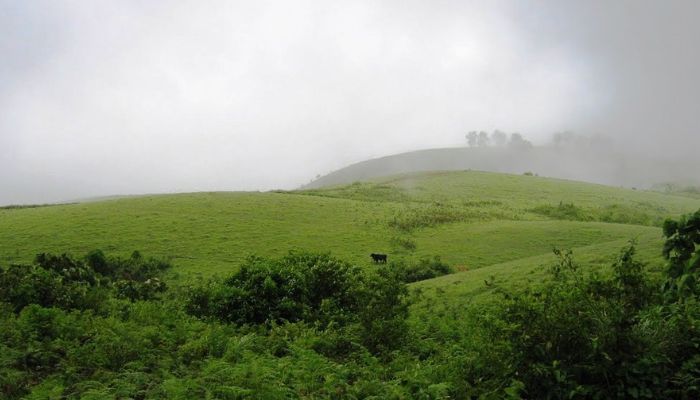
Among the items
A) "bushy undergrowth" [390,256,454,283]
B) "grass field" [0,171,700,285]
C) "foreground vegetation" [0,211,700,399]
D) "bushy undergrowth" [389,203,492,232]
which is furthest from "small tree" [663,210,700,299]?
"bushy undergrowth" [389,203,492,232]

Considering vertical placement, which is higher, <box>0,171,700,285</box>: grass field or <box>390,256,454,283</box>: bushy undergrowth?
<box>0,171,700,285</box>: grass field

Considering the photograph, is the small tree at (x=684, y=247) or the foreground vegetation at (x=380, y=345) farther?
the foreground vegetation at (x=380, y=345)

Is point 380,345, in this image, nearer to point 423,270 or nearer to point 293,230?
point 423,270

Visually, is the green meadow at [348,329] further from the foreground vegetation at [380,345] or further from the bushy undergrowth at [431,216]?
the bushy undergrowth at [431,216]

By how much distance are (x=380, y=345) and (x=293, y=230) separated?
3512cm

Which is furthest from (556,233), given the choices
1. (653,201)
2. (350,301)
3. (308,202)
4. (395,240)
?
(653,201)

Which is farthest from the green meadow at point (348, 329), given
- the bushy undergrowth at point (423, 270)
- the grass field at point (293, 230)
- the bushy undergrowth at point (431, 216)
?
the bushy undergrowth at point (431, 216)

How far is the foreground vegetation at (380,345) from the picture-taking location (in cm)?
750

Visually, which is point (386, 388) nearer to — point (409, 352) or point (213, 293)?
point (409, 352)

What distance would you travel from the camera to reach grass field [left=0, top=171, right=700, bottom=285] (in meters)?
38.8

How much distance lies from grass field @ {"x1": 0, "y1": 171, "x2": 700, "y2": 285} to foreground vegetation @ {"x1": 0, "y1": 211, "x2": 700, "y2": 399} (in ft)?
53.9

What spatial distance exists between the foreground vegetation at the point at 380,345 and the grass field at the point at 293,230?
53.9 feet

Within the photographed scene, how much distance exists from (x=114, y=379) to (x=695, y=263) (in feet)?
31.7

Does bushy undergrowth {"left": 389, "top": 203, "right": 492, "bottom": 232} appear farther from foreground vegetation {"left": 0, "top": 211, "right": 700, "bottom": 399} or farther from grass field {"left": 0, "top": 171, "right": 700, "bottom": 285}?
foreground vegetation {"left": 0, "top": 211, "right": 700, "bottom": 399}
